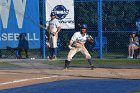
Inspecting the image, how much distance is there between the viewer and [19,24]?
24.5 meters

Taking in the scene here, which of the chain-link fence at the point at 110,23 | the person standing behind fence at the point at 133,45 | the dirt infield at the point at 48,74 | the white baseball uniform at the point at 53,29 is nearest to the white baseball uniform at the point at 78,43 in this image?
the dirt infield at the point at 48,74

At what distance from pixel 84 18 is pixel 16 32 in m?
4.35

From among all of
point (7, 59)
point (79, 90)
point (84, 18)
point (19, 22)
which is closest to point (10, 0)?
point (19, 22)

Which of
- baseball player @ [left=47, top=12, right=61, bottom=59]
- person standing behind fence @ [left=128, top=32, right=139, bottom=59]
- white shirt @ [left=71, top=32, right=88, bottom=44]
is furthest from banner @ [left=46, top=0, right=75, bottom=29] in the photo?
white shirt @ [left=71, top=32, right=88, bottom=44]

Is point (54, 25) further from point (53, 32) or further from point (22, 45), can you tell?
point (22, 45)

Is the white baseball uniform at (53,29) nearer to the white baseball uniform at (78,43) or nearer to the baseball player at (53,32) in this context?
the baseball player at (53,32)

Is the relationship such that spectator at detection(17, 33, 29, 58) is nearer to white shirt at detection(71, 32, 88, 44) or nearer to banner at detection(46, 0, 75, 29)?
banner at detection(46, 0, 75, 29)

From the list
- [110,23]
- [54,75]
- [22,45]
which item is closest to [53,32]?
[22,45]

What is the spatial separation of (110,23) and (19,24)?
523 cm

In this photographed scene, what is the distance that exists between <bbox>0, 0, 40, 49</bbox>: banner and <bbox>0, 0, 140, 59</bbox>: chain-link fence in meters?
1.32

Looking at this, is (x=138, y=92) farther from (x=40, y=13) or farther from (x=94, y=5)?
(x=94, y=5)

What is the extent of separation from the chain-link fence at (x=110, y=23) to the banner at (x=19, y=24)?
52.1 inches

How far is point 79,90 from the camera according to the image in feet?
46.6

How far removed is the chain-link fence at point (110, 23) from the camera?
1033 inches
